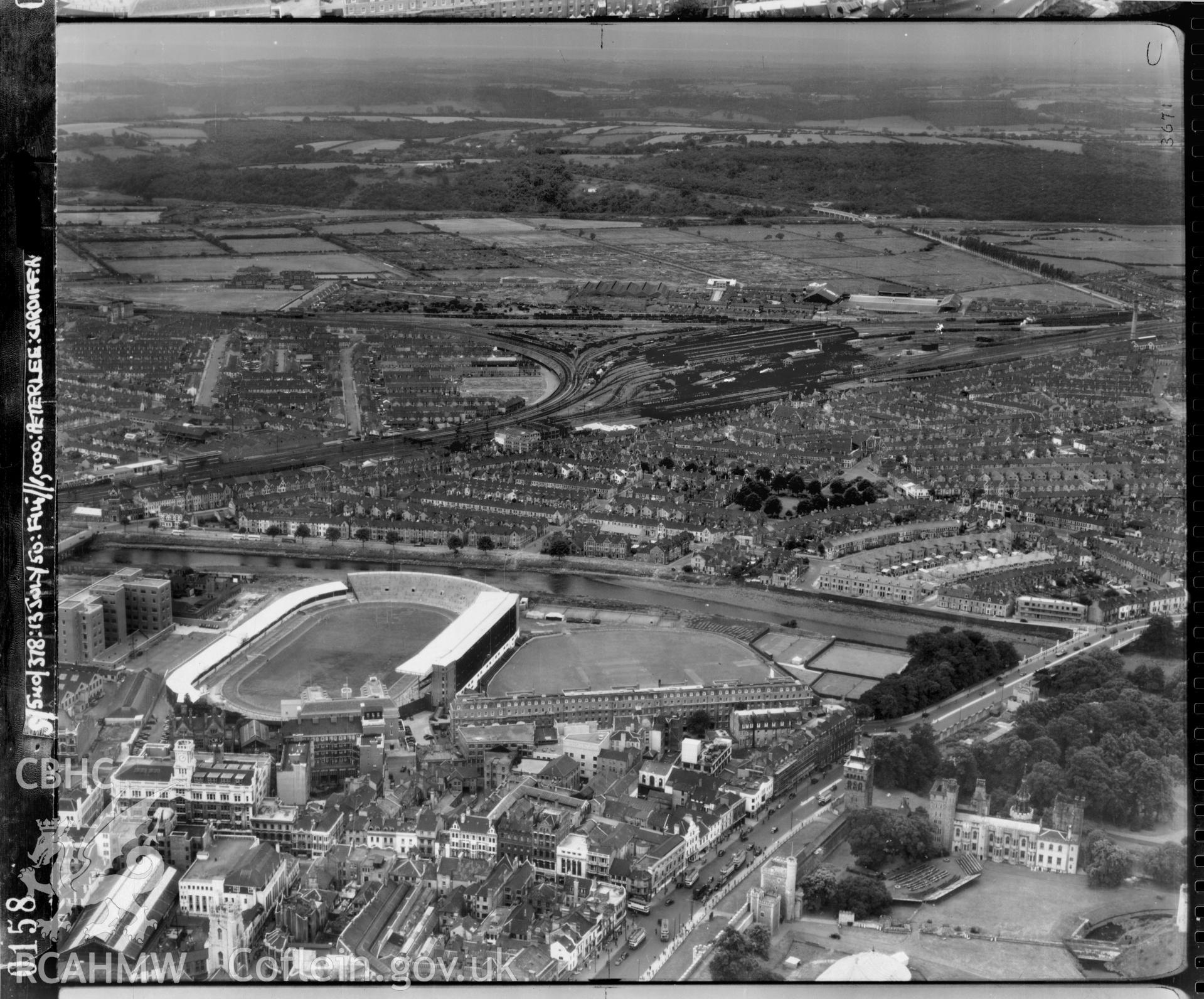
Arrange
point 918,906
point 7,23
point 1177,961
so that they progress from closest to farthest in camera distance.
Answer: point 7,23 → point 1177,961 → point 918,906

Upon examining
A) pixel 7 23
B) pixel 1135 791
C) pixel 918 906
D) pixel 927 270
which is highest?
pixel 7 23

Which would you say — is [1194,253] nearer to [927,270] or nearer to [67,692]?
[67,692]

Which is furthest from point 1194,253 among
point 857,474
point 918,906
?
point 857,474

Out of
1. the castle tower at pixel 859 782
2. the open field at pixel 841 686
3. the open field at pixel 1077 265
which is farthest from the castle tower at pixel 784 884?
the open field at pixel 1077 265

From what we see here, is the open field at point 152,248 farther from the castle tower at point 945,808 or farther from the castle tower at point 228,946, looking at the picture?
the castle tower at point 945,808

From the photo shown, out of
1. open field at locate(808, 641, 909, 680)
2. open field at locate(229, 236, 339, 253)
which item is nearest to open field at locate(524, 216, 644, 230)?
open field at locate(229, 236, 339, 253)
